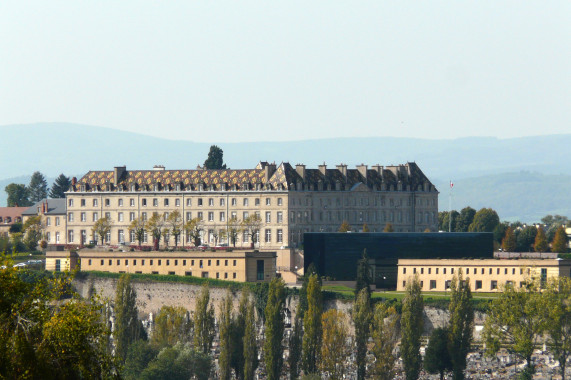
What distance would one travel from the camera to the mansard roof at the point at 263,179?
165 metres

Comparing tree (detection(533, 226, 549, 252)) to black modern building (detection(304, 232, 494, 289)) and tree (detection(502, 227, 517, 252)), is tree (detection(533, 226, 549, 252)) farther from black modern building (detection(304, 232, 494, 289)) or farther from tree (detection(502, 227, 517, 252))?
black modern building (detection(304, 232, 494, 289))

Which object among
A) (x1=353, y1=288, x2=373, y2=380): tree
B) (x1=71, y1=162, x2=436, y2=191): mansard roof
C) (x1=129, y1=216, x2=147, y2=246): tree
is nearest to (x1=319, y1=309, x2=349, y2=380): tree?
(x1=353, y1=288, x2=373, y2=380): tree

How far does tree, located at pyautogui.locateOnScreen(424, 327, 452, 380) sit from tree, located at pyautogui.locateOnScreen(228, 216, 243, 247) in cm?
5071

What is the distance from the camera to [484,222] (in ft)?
637

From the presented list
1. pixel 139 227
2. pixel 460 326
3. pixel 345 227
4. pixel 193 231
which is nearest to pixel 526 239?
pixel 345 227

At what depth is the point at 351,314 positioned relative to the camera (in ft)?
381

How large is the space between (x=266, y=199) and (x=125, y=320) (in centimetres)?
5008

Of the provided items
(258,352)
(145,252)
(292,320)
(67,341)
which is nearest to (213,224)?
(145,252)

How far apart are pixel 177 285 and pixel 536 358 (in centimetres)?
3495

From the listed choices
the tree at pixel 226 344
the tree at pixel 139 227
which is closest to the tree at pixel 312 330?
the tree at pixel 226 344

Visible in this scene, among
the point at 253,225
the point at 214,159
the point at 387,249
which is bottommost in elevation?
the point at 387,249

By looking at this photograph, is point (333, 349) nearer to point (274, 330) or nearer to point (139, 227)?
point (274, 330)

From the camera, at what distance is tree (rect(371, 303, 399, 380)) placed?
10381 cm

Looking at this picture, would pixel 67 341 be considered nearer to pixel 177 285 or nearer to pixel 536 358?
pixel 536 358
